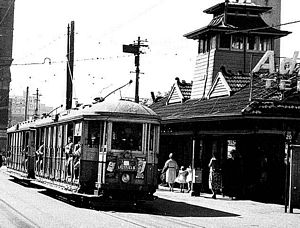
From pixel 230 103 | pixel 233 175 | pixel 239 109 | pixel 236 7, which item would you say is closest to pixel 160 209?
pixel 239 109

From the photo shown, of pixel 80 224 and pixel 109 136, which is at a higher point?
pixel 109 136

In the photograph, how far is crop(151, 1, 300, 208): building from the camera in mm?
21250

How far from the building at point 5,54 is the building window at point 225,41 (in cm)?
4742

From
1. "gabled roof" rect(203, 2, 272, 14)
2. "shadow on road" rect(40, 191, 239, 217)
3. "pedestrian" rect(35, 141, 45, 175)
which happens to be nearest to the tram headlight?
"shadow on road" rect(40, 191, 239, 217)

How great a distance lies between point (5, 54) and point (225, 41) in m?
49.9

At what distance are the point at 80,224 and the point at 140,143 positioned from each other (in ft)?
16.2

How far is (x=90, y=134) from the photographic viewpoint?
18.4m

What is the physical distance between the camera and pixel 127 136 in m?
18.0

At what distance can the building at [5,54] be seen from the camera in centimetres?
7603

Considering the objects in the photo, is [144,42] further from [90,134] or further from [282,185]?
[90,134]

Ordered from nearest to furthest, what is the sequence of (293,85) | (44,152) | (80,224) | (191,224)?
(80,224) < (191,224) < (293,85) < (44,152)

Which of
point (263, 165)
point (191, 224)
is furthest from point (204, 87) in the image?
point (191, 224)

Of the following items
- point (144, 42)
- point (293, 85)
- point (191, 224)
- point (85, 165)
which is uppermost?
point (144, 42)

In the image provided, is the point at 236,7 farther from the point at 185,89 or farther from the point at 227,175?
the point at 227,175
